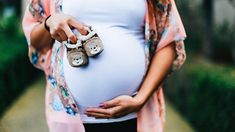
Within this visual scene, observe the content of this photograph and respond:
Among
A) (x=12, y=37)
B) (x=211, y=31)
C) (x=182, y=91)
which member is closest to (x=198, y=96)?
(x=182, y=91)

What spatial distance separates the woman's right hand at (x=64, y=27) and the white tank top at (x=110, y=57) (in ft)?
0.21

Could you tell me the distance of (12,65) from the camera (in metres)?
8.36

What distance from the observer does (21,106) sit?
315 inches

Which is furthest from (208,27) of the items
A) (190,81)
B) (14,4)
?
(14,4)

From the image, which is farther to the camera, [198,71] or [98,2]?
[198,71]

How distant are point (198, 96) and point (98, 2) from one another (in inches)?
176

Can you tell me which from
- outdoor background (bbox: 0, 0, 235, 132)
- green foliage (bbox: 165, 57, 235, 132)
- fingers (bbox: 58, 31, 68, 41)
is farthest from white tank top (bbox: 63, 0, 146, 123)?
green foliage (bbox: 165, 57, 235, 132)

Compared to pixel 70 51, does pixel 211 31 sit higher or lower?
lower

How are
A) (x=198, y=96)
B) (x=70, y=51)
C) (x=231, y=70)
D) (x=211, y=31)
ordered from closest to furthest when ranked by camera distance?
(x=70, y=51) → (x=231, y=70) → (x=198, y=96) → (x=211, y=31)

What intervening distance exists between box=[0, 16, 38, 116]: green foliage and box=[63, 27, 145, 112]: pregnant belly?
4.30 meters

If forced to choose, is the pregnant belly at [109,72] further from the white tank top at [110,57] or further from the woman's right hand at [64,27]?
the woman's right hand at [64,27]

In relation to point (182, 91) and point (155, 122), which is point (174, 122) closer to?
point (182, 91)

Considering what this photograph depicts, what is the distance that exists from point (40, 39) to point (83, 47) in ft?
1.25

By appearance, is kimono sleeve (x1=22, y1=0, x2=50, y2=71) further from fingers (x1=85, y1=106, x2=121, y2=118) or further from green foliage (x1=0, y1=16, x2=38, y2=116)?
green foliage (x1=0, y1=16, x2=38, y2=116)
